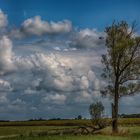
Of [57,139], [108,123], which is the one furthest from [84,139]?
[108,123]

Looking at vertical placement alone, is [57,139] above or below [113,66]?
below

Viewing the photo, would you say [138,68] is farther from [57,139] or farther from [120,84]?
[57,139]

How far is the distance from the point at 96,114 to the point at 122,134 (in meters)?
4.35

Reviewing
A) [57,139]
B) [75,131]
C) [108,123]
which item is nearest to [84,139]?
[57,139]

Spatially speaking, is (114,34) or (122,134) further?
(114,34)

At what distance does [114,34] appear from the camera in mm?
68750

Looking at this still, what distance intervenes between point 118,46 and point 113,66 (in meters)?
3.04

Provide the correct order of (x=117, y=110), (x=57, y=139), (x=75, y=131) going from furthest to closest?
1. (x=117, y=110)
2. (x=75, y=131)
3. (x=57, y=139)

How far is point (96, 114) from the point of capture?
213 feet

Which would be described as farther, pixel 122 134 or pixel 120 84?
pixel 120 84

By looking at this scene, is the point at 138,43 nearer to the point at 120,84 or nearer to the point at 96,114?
the point at 120,84

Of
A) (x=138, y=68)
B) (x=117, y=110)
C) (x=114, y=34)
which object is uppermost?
(x=114, y=34)

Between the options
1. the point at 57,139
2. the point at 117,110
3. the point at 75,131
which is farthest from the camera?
the point at 117,110

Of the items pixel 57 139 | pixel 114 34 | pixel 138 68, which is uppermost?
pixel 114 34
